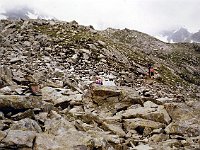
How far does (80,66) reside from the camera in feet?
136

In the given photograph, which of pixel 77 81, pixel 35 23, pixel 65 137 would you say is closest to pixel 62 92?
pixel 77 81

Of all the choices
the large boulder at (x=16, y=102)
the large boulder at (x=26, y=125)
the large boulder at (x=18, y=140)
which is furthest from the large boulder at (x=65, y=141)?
the large boulder at (x=16, y=102)

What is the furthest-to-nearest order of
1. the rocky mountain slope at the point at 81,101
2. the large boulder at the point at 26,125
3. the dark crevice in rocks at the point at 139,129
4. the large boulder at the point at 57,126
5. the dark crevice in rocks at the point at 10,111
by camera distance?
the dark crevice in rocks at the point at 139,129
the dark crevice in rocks at the point at 10,111
the large boulder at the point at 57,126
the rocky mountain slope at the point at 81,101
the large boulder at the point at 26,125

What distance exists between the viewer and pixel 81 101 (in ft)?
88.6

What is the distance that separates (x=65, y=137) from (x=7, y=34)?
119 ft

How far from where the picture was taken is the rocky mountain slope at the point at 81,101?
1880 cm

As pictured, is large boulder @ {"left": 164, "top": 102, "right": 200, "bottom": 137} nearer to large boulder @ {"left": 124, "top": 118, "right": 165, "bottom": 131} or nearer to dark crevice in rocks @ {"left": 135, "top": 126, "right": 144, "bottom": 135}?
large boulder @ {"left": 124, "top": 118, "right": 165, "bottom": 131}

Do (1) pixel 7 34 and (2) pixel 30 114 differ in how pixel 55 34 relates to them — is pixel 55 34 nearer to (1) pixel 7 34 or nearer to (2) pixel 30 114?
(1) pixel 7 34

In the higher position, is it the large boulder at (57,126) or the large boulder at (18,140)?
the large boulder at (57,126)

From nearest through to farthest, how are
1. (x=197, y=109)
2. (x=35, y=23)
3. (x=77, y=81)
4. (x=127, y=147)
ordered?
1. (x=127, y=147)
2. (x=197, y=109)
3. (x=77, y=81)
4. (x=35, y=23)

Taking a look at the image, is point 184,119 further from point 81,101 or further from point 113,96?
point 81,101

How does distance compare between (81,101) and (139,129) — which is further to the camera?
(81,101)

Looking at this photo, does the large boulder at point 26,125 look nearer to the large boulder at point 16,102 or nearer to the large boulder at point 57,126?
the large boulder at point 57,126

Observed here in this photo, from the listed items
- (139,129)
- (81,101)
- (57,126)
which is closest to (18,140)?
(57,126)
